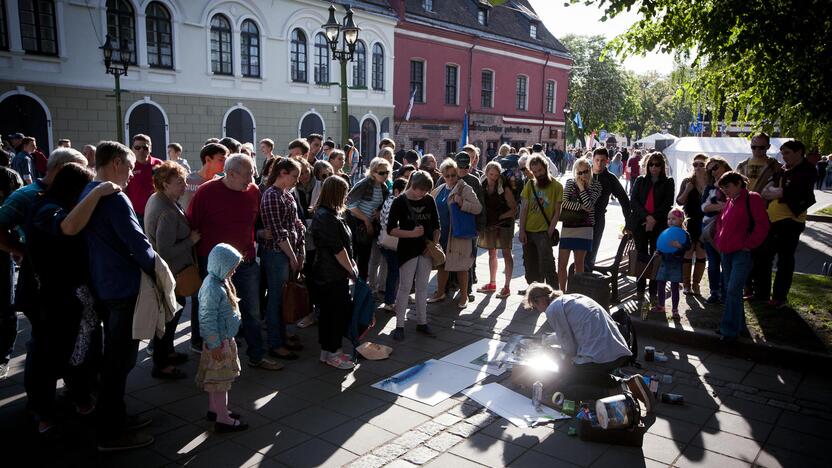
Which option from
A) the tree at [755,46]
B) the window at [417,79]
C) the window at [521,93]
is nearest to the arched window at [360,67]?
the window at [417,79]

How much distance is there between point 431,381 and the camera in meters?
5.59

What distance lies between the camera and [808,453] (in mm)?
4398

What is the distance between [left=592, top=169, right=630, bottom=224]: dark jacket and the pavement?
2590 millimetres

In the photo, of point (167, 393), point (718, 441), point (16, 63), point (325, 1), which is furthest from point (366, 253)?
point (325, 1)

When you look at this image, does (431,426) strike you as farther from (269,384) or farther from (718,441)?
(718,441)

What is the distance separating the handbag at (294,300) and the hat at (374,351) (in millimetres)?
736

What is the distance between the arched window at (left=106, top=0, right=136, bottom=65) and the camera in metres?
19.3

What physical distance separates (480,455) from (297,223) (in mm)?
2943

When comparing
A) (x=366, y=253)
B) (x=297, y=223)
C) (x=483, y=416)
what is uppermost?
(x=297, y=223)

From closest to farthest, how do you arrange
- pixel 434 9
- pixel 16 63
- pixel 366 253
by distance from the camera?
1. pixel 366 253
2. pixel 16 63
3. pixel 434 9

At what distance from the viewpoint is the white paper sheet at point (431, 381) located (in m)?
5.31

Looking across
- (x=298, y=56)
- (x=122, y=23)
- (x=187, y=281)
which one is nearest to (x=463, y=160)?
(x=187, y=281)

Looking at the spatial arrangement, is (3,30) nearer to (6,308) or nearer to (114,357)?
(6,308)

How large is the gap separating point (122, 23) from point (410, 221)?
1721 cm
